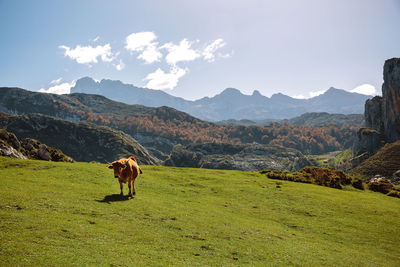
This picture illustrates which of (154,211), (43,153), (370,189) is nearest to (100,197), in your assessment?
(154,211)

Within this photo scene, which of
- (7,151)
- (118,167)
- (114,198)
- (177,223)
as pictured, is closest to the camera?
(177,223)

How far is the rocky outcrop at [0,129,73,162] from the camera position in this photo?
33.4 metres

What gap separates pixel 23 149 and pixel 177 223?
33.7 metres

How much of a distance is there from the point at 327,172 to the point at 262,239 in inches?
1233

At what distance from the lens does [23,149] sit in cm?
3912

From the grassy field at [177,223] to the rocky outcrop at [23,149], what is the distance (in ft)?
22.1

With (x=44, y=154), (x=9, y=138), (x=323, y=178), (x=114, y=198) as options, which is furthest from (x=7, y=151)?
(x=323, y=178)

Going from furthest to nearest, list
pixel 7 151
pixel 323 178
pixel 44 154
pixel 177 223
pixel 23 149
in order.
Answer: pixel 323 178, pixel 44 154, pixel 23 149, pixel 7 151, pixel 177 223

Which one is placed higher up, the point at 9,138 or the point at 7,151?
the point at 9,138

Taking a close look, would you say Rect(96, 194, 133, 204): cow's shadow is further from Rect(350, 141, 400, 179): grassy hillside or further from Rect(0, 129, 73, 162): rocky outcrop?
Rect(350, 141, 400, 179): grassy hillside

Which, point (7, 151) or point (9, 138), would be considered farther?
point (9, 138)

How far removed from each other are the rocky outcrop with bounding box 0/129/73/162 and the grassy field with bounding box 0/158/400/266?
6741 millimetres

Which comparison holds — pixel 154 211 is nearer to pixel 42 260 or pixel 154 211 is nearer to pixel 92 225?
pixel 92 225

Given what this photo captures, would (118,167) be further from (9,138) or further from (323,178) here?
(323,178)
